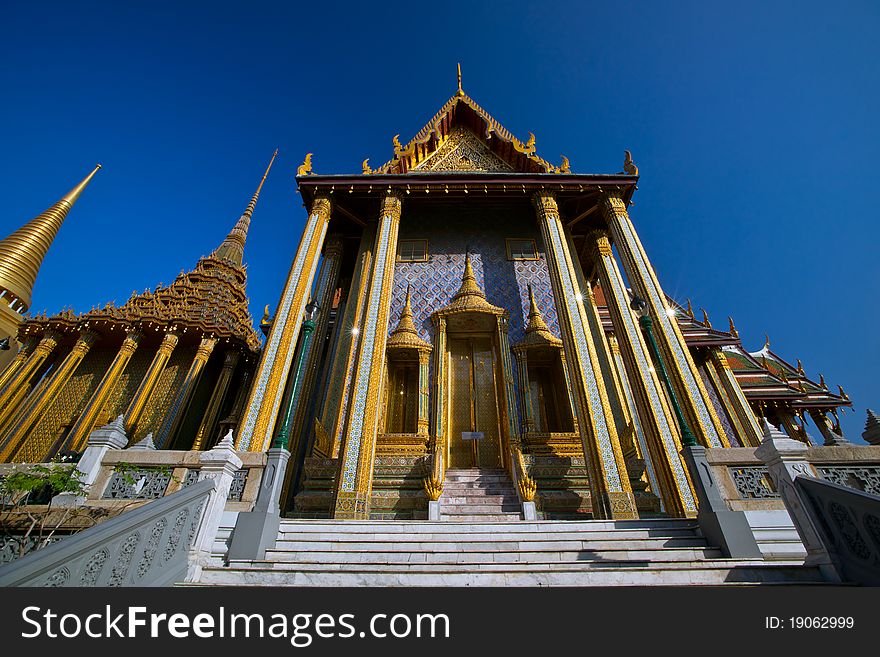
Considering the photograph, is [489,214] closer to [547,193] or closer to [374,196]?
[547,193]

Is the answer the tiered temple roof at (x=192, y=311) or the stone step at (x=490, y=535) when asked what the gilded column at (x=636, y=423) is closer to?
the stone step at (x=490, y=535)

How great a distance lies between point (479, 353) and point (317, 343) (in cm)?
423

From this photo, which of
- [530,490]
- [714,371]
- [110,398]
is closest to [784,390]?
[714,371]

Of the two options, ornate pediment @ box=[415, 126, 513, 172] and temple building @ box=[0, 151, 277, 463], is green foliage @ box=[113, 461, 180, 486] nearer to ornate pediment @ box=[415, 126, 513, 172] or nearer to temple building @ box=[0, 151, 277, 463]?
temple building @ box=[0, 151, 277, 463]

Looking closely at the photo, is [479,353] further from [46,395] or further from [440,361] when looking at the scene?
[46,395]

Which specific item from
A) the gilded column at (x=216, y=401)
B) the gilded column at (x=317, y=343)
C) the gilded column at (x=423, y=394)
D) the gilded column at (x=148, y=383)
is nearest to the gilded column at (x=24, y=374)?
the gilded column at (x=148, y=383)

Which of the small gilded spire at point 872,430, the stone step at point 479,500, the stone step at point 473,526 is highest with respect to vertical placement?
the small gilded spire at point 872,430

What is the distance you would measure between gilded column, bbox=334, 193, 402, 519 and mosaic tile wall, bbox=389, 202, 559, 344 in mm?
1707

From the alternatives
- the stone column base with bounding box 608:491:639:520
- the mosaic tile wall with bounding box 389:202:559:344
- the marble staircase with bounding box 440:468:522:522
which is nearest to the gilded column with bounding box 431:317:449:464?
the mosaic tile wall with bounding box 389:202:559:344

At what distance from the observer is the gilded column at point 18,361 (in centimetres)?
1318

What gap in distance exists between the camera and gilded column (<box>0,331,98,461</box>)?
463 inches

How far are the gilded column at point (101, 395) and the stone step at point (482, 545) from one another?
1104 centimetres

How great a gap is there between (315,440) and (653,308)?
7752mm

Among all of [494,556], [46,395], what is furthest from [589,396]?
[46,395]
